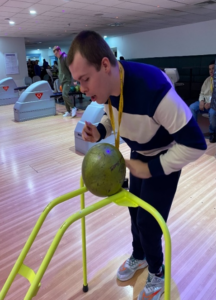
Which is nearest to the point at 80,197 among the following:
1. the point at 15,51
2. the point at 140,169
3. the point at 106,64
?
the point at 140,169

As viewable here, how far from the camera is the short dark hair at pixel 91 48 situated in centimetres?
82

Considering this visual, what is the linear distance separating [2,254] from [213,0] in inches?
215

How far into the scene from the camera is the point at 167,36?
331 inches

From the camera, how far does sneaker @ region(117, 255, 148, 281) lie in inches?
58.1

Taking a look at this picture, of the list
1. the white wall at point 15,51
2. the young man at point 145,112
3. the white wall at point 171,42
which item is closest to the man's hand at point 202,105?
the young man at point 145,112

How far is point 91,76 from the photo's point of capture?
0.85 m

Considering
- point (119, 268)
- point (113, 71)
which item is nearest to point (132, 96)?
point (113, 71)

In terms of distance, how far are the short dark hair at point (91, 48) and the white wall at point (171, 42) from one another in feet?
24.6

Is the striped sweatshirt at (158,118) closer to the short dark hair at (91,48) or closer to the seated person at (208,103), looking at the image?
the short dark hair at (91,48)

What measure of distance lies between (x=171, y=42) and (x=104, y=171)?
853 cm

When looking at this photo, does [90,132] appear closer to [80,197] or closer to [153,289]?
[80,197]

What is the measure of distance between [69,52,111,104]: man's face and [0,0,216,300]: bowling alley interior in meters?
0.13

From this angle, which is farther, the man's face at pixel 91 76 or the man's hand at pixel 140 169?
the man's hand at pixel 140 169

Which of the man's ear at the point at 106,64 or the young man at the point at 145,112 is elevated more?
the man's ear at the point at 106,64
